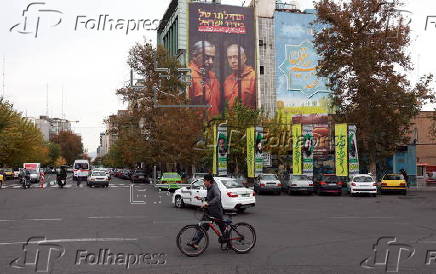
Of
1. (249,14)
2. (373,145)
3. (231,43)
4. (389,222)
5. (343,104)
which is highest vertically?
(249,14)

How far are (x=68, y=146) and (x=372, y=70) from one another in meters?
132

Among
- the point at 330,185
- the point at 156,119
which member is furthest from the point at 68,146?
the point at 330,185

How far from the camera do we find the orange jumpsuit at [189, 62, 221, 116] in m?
80.6

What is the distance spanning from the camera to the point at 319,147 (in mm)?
59250

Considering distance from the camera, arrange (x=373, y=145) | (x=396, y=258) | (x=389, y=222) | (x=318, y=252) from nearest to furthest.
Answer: (x=396, y=258) < (x=318, y=252) < (x=389, y=222) < (x=373, y=145)

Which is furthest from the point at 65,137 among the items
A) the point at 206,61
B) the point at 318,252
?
the point at 318,252

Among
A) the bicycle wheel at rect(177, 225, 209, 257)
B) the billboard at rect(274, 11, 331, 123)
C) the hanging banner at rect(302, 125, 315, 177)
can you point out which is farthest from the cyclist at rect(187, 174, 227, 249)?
the billboard at rect(274, 11, 331, 123)

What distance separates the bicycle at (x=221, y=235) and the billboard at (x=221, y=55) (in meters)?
68.9

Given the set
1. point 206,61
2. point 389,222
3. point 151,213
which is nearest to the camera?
point 389,222

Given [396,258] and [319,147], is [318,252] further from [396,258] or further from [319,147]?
[319,147]

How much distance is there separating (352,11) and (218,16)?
44.4 metres

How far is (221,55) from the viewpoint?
83.1 metres

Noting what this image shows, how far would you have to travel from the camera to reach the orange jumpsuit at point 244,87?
273ft

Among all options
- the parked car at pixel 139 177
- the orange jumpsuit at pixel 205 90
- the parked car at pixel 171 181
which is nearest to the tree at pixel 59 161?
the orange jumpsuit at pixel 205 90
